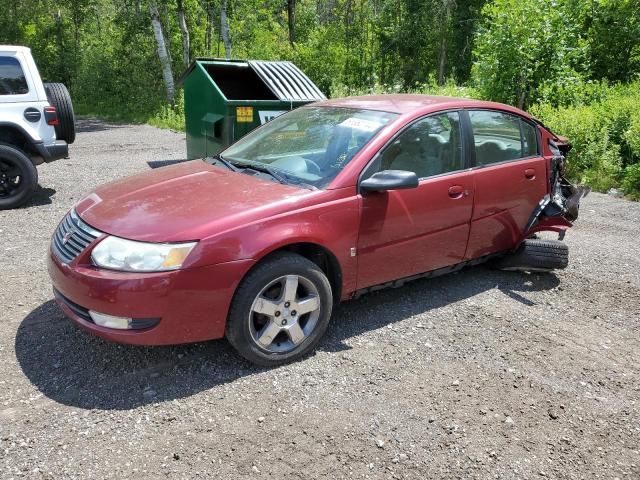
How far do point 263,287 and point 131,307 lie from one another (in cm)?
75

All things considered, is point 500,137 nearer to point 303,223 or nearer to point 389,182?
point 389,182

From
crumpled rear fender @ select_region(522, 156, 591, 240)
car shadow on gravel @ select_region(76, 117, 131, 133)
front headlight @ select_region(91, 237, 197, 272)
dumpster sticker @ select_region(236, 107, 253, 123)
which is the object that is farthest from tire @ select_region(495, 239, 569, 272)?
car shadow on gravel @ select_region(76, 117, 131, 133)

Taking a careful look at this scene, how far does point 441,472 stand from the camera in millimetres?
2646

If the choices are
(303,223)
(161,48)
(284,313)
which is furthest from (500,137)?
(161,48)

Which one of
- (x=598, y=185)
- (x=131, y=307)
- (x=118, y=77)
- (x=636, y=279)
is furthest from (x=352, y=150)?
(x=118, y=77)

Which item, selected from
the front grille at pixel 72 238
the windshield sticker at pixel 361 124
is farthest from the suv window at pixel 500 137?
the front grille at pixel 72 238

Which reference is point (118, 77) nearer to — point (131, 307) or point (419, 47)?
point (419, 47)

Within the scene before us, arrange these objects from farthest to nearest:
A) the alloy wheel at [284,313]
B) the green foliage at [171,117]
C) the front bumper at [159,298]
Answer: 1. the green foliage at [171,117]
2. the alloy wheel at [284,313]
3. the front bumper at [159,298]

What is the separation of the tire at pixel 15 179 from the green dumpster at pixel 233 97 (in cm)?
254

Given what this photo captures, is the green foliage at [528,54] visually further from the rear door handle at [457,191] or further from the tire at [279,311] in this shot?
the tire at [279,311]

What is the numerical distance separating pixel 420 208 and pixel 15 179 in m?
5.43

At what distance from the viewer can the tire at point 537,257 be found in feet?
15.9

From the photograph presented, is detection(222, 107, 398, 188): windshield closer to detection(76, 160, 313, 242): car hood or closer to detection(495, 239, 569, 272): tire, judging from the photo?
detection(76, 160, 313, 242): car hood

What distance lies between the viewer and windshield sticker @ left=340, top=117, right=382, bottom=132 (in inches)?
154
